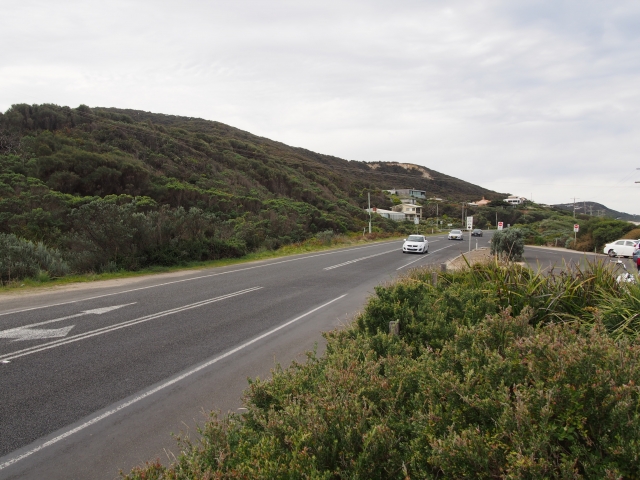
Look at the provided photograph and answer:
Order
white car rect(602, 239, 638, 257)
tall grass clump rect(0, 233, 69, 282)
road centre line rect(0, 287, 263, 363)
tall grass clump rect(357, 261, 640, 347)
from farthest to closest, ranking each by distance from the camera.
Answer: white car rect(602, 239, 638, 257), tall grass clump rect(0, 233, 69, 282), road centre line rect(0, 287, 263, 363), tall grass clump rect(357, 261, 640, 347)

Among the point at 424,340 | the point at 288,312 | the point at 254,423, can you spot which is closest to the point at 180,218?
the point at 288,312

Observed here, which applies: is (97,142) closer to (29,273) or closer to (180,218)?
(180,218)

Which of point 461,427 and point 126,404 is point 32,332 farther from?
point 461,427

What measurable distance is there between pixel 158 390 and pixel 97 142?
3723 centimetres

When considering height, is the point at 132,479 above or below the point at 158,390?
above

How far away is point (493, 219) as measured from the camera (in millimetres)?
102062

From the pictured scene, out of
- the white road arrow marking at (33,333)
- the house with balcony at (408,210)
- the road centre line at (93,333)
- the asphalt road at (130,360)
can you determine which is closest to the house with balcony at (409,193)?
the house with balcony at (408,210)

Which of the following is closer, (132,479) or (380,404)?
(132,479)

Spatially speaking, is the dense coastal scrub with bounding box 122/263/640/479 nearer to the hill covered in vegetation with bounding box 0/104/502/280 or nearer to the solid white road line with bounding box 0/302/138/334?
the solid white road line with bounding box 0/302/138/334

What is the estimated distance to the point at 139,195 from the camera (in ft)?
101

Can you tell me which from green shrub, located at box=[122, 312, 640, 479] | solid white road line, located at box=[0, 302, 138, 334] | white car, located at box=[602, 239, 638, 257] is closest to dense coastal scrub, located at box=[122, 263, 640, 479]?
green shrub, located at box=[122, 312, 640, 479]

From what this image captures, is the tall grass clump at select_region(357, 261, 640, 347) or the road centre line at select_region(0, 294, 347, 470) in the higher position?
the tall grass clump at select_region(357, 261, 640, 347)

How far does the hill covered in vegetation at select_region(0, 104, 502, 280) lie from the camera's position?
17.5m

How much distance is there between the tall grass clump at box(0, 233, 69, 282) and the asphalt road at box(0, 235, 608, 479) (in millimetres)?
2479
